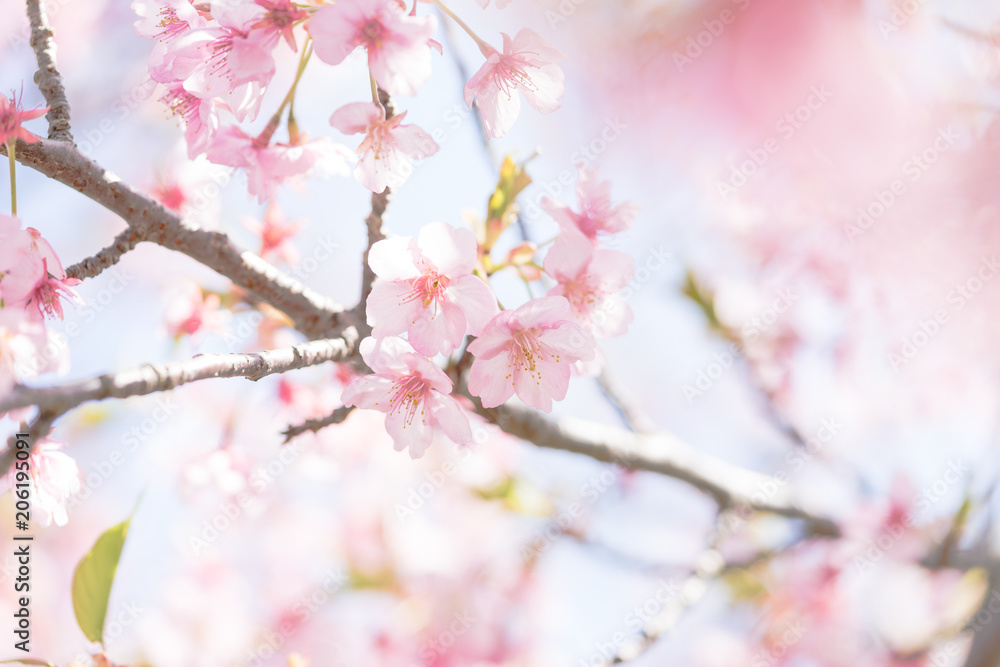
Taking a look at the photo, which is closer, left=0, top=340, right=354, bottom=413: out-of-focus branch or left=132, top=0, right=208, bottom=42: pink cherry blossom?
left=0, top=340, right=354, bottom=413: out-of-focus branch

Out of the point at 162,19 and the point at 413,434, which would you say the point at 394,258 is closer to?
the point at 413,434

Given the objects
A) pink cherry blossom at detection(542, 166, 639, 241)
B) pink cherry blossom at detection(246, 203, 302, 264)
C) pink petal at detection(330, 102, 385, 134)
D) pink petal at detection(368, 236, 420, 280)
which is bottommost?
pink petal at detection(368, 236, 420, 280)

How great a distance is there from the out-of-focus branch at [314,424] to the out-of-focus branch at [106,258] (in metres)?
0.32

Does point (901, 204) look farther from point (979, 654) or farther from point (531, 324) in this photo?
point (531, 324)

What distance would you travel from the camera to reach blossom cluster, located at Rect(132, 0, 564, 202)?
62 centimetres

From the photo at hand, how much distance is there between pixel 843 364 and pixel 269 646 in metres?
2.74

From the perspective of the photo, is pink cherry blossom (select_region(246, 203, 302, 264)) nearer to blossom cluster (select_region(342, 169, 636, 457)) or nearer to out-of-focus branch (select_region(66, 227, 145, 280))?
out-of-focus branch (select_region(66, 227, 145, 280))

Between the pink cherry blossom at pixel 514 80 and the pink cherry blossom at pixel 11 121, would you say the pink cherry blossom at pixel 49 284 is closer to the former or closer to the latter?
the pink cherry blossom at pixel 11 121

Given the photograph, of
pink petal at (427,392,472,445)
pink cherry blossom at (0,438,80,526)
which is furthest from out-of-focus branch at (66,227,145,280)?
pink petal at (427,392,472,445)

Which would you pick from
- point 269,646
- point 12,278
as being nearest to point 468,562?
point 269,646

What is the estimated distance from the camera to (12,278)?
0.66 metres

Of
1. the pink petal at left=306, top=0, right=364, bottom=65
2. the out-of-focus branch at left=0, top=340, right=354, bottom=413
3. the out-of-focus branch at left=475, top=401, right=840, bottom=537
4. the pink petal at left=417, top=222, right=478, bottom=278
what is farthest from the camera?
the out-of-focus branch at left=475, top=401, right=840, bottom=537

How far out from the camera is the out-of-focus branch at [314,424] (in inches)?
28.4

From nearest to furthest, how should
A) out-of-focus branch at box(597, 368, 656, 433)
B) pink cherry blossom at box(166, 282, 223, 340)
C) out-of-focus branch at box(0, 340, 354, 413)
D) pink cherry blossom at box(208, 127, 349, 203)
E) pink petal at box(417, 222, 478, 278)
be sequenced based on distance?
out-of-focus branch at box(0, 340, 354, 413) < pink petal at box(417, 222, 478, 278) < pink cherry blossom at box(208, 127, 349, 203) < pink cherry blossom at box(166, 282, 223, 340) < out-of-focus branch at box(597, 368, 656, 433)
